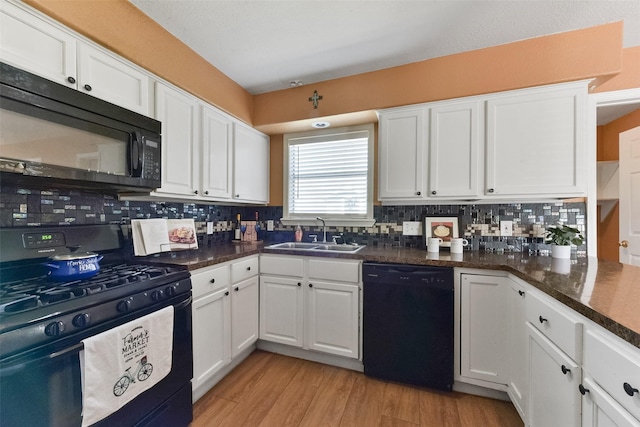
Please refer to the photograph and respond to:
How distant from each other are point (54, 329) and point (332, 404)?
1538mm

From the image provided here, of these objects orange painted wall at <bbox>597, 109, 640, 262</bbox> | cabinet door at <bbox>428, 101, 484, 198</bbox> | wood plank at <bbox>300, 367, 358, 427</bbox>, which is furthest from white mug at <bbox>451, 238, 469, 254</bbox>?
orange painted wall at <bbox>597, 109, 640, 262</bbox>

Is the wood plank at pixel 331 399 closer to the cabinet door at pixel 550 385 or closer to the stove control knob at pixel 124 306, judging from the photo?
the cabinet door at pixel 550 385

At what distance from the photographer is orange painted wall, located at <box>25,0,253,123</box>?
4.16 ft

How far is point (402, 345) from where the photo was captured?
1.81 metres

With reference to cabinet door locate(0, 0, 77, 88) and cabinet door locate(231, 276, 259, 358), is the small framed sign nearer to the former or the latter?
cabinet door locate(231, 276, 259, 358)

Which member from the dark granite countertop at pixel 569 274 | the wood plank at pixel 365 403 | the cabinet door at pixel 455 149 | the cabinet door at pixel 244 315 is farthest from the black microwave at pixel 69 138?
the cabinet door at pixel 455 149

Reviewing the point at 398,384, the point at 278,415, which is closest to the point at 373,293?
the point at 398,384

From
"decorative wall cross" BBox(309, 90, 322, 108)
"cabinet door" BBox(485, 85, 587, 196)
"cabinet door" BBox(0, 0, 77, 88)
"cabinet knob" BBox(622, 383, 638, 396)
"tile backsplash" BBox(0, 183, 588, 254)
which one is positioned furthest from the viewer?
"decorative wall cross" BBox(309, 90, 322, 108)

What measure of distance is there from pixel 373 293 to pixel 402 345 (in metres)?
0.41

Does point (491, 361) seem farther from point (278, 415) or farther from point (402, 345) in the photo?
point (278, 415)

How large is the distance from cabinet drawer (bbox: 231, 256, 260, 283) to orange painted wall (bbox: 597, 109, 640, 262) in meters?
3.77

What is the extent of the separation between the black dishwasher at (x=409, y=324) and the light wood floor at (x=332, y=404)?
12 cm

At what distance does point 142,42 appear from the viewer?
1582 mm

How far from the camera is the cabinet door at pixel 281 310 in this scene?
212 centimetres
